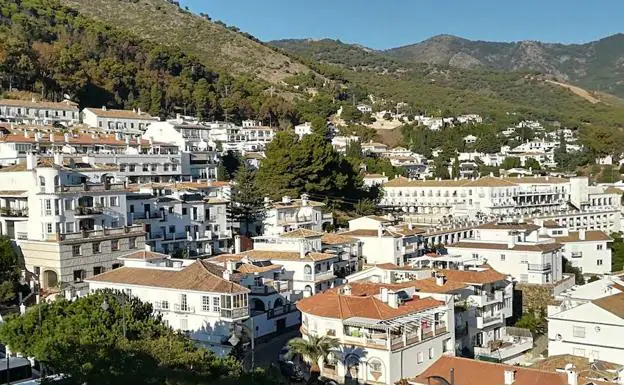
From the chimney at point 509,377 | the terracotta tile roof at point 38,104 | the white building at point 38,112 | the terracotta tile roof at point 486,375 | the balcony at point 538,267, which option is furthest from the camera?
the terracotta tile roof at point 38,104

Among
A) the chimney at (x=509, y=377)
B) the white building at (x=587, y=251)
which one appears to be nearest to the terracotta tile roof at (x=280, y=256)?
the chimney at (x=509, y=377)

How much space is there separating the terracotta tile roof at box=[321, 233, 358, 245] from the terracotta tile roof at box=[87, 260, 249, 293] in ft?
43.3

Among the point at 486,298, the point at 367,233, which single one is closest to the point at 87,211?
the point at 367,233

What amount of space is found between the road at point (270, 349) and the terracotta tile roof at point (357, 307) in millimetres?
2735

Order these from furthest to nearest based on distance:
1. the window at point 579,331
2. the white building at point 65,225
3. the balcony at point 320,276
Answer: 1. the balcony at point 320,276
2. the white building at point 65,225
3. the window at point 579,331

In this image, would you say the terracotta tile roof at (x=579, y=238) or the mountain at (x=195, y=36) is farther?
the mountain at (x=195, y=36)

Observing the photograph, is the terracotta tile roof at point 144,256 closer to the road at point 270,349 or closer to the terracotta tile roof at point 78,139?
the road at point 270,349

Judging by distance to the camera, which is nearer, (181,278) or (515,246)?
(181,278)

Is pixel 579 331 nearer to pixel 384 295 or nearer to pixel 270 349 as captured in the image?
pixel 384 295

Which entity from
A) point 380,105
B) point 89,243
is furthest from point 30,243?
point 380,105

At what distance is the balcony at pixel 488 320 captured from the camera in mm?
36062

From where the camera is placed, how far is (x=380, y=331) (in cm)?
2720

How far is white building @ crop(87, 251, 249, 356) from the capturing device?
98.2 ft

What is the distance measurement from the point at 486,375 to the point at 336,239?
75.1ft
